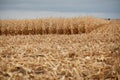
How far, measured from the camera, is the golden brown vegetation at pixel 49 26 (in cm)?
1596

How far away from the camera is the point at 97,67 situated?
388 centimetres

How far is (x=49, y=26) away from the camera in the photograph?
16.1m

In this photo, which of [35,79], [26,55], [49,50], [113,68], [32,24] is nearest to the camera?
[35,79]

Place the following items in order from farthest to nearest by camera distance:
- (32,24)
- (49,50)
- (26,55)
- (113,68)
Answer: (32,24) → (49,50) → (26,55) → (113,68)

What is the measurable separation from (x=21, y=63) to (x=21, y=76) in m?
0.57

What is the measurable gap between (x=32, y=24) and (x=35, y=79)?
1297 cm

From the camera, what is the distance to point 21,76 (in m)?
3.50

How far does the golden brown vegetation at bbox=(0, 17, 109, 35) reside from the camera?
52.4ft

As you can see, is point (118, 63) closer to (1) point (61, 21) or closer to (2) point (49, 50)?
(2) point (49, 50)

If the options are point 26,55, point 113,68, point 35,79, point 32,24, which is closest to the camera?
point 35,79

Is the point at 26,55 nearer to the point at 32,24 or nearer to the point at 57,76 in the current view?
the point at 57,76

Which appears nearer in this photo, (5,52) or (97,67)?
(97,67)

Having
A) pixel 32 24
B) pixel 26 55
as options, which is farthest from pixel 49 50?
pixel 32 24

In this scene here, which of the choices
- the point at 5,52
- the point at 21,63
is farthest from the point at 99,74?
the point at 5,52
